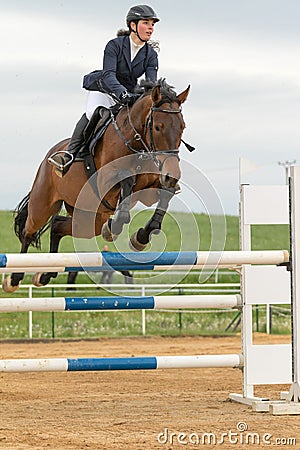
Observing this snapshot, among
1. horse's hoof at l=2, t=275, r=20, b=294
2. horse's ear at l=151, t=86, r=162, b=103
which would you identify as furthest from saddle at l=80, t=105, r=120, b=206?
horse's hoof at l=2, t=275, r=20, b=294

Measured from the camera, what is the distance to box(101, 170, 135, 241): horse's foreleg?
19.7ft

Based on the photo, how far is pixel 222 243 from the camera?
19.0 ft

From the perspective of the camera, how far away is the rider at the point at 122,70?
21.4 feet

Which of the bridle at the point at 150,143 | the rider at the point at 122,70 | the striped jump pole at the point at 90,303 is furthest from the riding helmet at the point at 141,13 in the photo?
the striped jump pole at the point at 90,303

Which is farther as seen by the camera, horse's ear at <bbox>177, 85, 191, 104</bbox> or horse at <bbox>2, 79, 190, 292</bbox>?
horse's ear at <bbox>177, 85, 191, 104</bbox>

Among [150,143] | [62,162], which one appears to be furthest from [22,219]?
[150,143]

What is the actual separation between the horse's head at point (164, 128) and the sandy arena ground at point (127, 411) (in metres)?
1.64

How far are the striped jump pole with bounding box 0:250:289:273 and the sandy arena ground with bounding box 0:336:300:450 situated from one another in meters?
1.00

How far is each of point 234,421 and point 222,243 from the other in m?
1.26

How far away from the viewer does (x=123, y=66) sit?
6.73 metres

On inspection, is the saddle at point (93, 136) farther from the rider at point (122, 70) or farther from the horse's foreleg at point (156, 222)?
the horse's foreleg at point (156, 222)

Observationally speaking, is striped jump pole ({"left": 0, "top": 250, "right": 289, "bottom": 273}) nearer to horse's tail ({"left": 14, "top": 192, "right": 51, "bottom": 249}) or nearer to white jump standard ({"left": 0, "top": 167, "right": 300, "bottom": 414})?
white jump standard ({"left": 0, "top": 167, "right": 300, "bottom": 414})

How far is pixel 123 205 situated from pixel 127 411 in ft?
4.85

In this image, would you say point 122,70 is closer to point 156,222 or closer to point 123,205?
point 123,205
